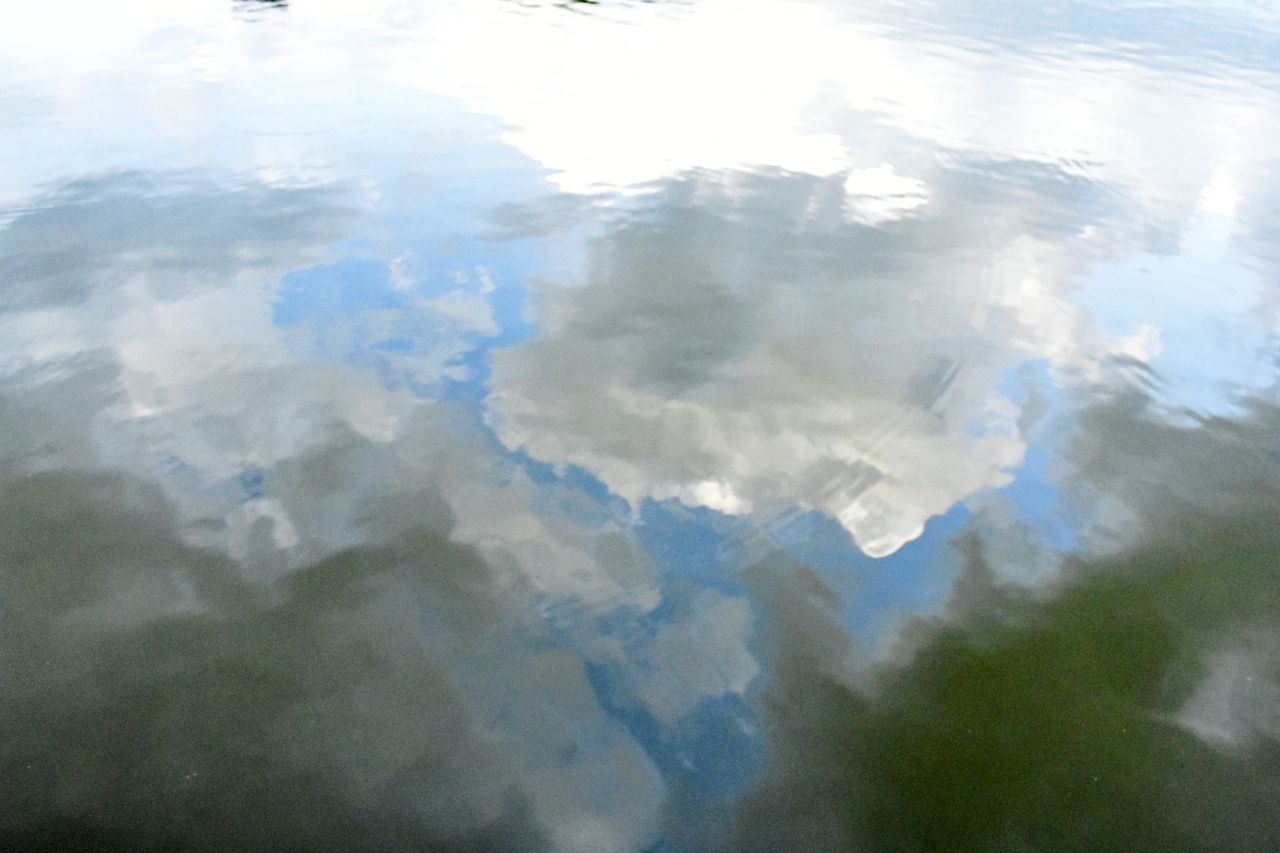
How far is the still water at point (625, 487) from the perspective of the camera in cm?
311

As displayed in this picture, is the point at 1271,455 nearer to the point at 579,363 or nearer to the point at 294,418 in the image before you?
the point at 579,363

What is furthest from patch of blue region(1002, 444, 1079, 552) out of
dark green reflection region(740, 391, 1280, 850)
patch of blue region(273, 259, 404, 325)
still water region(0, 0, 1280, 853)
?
patch of blue region(273, 259, 404, 325)

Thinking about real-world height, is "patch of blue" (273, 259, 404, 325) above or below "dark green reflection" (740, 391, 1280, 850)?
below

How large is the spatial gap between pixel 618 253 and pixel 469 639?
3.54 metres

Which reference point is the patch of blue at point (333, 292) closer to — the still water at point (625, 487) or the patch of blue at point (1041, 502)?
the still water at point (625, 487)

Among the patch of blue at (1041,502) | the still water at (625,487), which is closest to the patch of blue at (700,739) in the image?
the still water at (625,487)

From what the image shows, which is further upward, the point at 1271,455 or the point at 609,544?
the point at 1271,455

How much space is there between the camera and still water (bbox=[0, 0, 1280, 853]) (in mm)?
3113

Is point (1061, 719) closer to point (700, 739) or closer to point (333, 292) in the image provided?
point (700, 739)

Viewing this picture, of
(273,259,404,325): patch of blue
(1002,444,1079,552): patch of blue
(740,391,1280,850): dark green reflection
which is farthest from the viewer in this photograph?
(273,259,404,325): patch of blue

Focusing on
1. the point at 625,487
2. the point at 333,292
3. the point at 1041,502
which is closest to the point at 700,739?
the point at 625,487

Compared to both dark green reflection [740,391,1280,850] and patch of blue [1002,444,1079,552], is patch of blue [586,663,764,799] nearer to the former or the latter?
dark green reflection [740,391,1280,850]

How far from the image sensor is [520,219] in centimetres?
676

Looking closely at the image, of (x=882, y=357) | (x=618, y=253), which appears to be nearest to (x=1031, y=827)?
(x=882, y=357)
